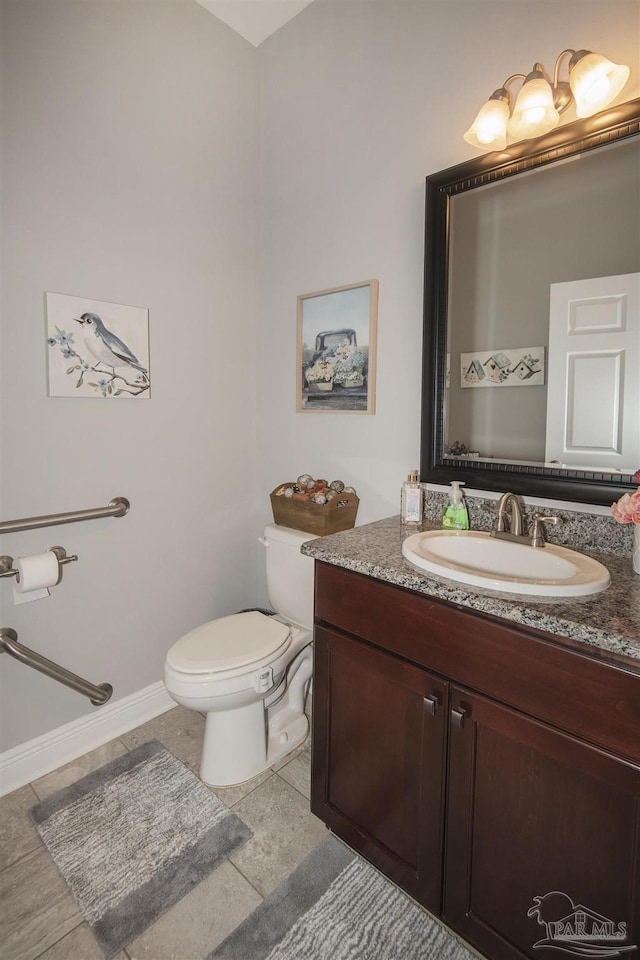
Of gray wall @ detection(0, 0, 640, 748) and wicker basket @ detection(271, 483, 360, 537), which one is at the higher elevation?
gray wall @ detection(0, 0, 640, 748)

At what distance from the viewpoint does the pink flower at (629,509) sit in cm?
107

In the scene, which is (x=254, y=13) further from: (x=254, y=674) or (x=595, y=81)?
(x=254, y=674)

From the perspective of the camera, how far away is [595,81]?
3.89 feet

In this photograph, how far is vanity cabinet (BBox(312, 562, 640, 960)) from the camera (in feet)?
2.88

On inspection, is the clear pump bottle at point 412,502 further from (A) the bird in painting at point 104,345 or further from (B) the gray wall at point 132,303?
(A) the bird in painting at point 104,345

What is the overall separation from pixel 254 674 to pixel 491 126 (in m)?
1.77

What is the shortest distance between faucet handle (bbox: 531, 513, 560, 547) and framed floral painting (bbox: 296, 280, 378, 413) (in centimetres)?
75

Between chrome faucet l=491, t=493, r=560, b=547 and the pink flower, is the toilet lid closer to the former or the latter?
chrome faucet l=491, t=493, r=560, b=547

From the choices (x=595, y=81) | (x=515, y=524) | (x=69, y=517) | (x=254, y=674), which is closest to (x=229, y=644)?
(x=254, y=674)

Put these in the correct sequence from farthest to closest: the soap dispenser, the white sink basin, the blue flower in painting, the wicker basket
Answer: the wicker basket → the blue flower in painting → the soap dispenser → the white sink basin

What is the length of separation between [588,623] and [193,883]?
4.17 ft

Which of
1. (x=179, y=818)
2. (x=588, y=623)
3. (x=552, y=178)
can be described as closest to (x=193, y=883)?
(x=179, y=818)

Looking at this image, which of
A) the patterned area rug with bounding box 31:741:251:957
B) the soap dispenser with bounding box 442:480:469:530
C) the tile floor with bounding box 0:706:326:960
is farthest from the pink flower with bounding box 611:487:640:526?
the patterned area rug with bounding box 31:741:251:957

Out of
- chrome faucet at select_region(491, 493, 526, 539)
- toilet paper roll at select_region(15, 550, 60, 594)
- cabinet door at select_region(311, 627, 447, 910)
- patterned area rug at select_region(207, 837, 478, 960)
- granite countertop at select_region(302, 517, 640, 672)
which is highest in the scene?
chrome faucet at select_region(491, 493, 526, 539)
